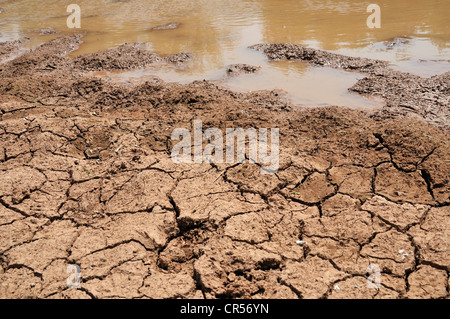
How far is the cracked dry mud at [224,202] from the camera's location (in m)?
2.35

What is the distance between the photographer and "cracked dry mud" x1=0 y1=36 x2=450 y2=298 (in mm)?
2354

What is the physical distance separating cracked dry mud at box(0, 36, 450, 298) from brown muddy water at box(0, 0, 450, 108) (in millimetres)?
794

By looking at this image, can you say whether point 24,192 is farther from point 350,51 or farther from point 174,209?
point 350,51

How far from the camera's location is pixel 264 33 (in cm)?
769

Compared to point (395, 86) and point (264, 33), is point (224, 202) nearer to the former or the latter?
point (395, 86)

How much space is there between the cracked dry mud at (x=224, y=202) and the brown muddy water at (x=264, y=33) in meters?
0.79

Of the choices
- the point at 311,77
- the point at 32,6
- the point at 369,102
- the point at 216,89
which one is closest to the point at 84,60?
the point at 216,89

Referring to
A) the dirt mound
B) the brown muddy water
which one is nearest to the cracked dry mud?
the dirt mound

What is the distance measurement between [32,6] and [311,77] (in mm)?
11653

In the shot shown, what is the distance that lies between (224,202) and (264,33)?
19.4 ft

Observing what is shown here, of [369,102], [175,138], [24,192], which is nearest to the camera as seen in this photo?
[24,192]

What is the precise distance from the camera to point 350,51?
634 centimetres

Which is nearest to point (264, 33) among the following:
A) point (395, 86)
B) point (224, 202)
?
point (395, 86)

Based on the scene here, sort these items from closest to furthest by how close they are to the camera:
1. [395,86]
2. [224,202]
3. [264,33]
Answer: [224,202] < [395,86] < [264,33]
